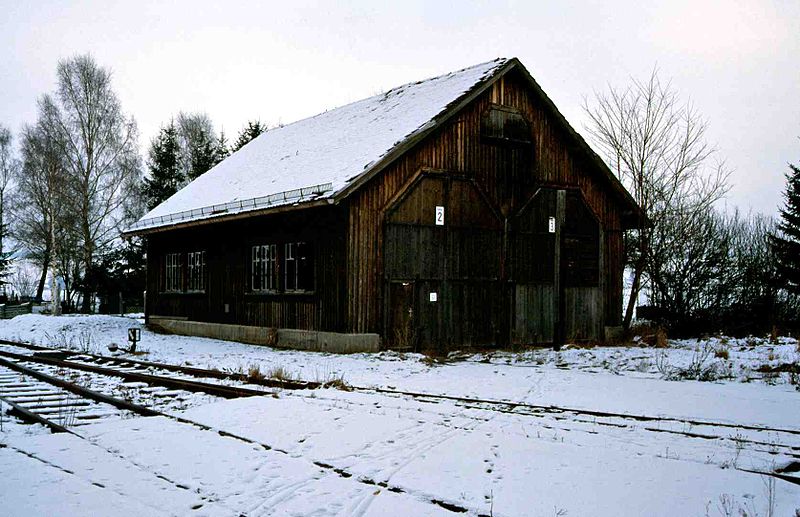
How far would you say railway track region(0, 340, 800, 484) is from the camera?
7.36m

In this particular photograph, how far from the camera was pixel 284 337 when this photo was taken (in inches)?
748

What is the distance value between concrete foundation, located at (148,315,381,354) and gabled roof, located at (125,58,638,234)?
317 centimetres

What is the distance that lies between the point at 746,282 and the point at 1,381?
21995 millimetres

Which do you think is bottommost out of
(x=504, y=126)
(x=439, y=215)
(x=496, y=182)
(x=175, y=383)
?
(x=175, y=383)

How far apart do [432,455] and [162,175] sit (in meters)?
40.3

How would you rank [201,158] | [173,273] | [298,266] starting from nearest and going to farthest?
[298,266]
[173,273]
[201,158]

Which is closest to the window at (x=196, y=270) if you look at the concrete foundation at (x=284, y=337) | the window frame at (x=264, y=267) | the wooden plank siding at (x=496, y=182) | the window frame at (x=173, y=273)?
the window frame at (x=173, y=273)

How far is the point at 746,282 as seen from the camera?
974 inches

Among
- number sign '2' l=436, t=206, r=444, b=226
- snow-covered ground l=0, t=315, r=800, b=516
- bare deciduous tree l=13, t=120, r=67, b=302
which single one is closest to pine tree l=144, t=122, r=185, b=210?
bare deciduous tree l=13, t=120, r=67, b=302

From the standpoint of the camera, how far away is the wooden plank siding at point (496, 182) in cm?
1722

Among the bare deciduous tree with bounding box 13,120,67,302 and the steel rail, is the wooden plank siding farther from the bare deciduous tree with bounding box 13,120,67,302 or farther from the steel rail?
the bare deciduous tree with bounding box 13,120,67,302

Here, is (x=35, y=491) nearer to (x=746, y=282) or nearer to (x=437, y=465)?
(x=437, y=465)

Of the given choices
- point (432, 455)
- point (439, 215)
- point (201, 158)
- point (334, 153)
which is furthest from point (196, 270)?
point (201, 158)

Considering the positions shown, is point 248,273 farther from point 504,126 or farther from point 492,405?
point 492,405
